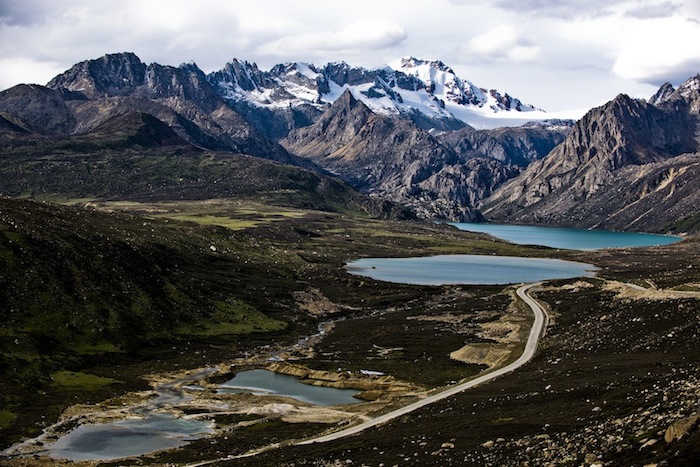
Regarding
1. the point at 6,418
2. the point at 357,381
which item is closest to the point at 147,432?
the point at 6,418

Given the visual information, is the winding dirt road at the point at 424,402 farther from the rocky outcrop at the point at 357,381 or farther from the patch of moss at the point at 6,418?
the patch of moss at the point at 6,418

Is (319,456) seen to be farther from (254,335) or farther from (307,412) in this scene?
(254,335)

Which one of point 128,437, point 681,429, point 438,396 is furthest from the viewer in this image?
point 438,396

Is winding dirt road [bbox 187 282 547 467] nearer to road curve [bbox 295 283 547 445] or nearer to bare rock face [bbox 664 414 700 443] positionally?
road curve [bbox 295 283 547 445]

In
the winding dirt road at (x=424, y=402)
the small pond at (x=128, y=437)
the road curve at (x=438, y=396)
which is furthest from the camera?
the small pond at (x=128, y=437)

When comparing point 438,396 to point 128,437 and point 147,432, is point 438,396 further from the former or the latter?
point 128,437

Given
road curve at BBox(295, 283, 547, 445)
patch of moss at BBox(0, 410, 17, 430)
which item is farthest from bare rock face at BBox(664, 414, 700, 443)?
patch of moss at BBox(0, 410, 17, 430)

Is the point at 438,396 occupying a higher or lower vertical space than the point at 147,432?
higher

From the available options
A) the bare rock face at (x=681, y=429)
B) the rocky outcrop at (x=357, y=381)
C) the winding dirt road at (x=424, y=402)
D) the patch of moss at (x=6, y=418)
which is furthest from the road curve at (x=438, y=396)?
the bare rock face at (x=681, y=429)
